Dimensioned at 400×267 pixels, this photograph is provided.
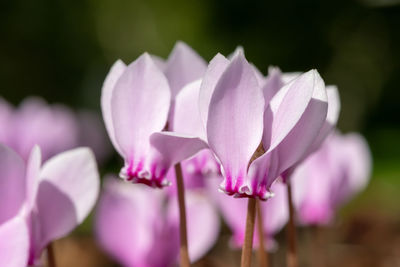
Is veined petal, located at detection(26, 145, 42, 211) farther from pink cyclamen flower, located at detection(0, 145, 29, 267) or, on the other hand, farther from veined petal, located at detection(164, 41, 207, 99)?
Answer: veined petal, located at detection(164, 41, 207, 99)

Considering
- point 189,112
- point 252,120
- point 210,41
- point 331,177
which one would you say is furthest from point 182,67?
point 210,41

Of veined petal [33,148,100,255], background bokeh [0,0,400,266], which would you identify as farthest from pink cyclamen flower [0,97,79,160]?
background bokeh [0,0,400,266]

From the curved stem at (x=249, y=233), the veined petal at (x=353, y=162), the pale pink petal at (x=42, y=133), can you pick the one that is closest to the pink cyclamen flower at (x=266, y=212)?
the veined petal at (x=353, y=162)

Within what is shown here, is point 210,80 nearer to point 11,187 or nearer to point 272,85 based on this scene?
point 272,85

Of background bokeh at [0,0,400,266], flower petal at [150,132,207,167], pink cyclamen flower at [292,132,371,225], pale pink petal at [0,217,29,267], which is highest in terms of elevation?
flower petal at [150,132,207,167]

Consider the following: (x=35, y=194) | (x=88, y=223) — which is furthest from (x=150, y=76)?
(x=88, y=223)

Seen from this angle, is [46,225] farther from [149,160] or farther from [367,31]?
[367,31]

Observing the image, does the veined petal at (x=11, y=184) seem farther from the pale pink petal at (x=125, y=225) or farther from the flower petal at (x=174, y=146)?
the pale pink petal at (x=125, y=225)
